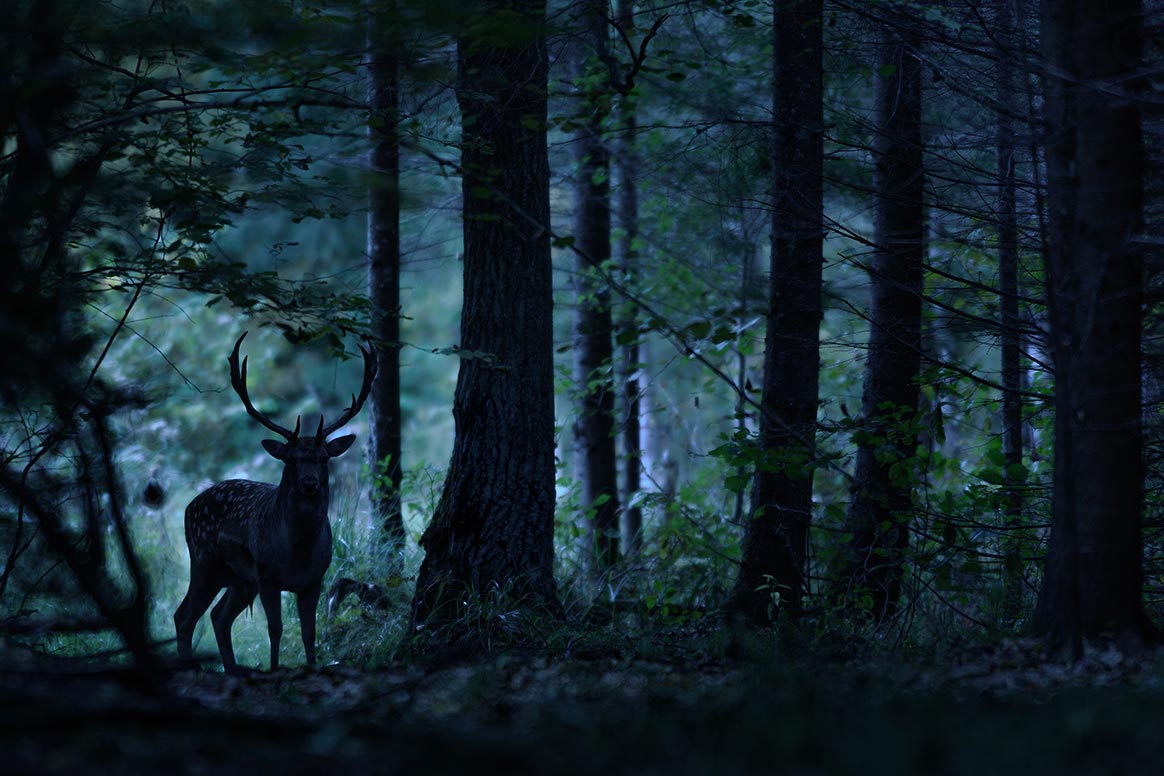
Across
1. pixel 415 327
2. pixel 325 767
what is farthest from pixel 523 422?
pixel 415 327

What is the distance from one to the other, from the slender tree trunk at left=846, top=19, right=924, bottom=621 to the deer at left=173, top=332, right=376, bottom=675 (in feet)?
12.3

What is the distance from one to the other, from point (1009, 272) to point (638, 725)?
5391 millimetres

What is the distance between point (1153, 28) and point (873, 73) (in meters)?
3.46

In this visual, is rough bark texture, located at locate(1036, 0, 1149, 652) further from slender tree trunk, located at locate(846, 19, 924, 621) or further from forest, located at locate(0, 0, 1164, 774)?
slender tree trunk, located at locate(846, 19, 924, 621)

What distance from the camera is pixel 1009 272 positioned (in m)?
7.69

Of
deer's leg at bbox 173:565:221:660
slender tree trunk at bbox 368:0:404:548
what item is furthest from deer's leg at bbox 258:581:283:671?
slender tree trunk at bbox 368:0:404:548

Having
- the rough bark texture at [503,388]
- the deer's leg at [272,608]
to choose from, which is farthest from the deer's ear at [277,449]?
the rough bark texture at [503,388]

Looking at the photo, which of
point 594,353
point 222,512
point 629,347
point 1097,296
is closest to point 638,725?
point 1097,296

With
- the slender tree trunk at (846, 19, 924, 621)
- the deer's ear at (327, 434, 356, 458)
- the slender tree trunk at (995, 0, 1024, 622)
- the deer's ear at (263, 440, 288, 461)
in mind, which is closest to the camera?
the slender tree trunk at (995, 0, 1024, 622)

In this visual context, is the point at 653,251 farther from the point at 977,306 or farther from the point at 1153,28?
the point at 1153,28

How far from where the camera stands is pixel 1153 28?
568 centimetres

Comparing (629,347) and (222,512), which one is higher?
(629,347)

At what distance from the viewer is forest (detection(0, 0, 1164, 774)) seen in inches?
148

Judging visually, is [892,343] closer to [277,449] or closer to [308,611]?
[277,449]
